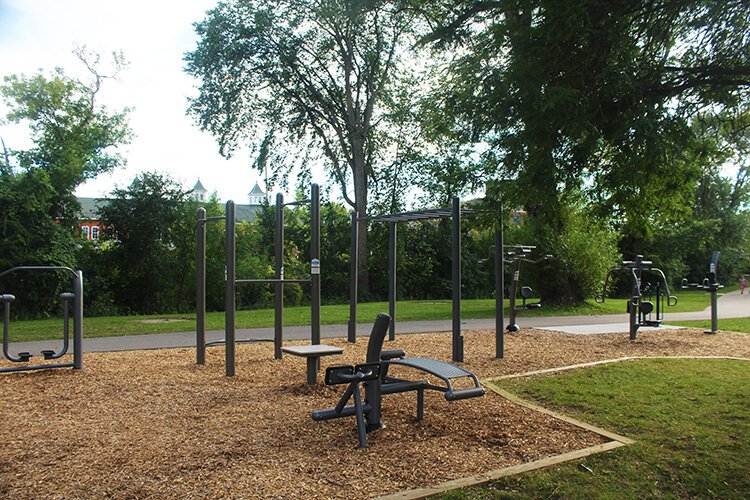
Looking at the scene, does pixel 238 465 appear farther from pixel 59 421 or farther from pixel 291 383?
pixel 291 383

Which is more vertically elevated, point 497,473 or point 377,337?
point 377,337

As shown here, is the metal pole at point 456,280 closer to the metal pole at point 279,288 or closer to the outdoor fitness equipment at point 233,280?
the outdoor fitness equipment at point 233,280

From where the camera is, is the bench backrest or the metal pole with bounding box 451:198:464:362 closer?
the bench backrest

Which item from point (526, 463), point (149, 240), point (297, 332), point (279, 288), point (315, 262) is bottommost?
point (526, 463)

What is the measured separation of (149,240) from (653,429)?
60.8 ft

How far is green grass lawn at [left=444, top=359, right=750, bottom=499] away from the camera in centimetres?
393

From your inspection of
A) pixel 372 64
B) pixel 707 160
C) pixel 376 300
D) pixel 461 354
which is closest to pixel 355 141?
pixel 372 64

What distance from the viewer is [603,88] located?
4.77 m

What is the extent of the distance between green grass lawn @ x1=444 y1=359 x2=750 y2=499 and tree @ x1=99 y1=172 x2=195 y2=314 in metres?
16.4

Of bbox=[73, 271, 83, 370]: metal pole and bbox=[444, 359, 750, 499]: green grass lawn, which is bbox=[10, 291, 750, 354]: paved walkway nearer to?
bbox=[73, 271, 83, 370]: metal pole

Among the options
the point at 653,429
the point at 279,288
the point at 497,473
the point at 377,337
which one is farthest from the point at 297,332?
the point at 497,473

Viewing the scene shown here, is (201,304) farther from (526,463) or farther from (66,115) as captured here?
(66,115)

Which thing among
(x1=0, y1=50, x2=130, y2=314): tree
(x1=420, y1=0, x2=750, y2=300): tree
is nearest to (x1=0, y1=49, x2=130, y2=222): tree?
(x1=0, y1=50, x2=130, y2=314): tree

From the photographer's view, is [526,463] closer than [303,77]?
Yes
